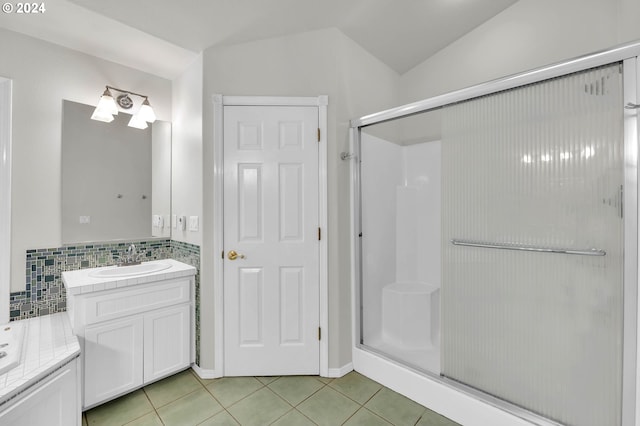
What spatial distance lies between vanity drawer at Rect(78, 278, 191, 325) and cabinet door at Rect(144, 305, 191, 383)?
0.23 feet

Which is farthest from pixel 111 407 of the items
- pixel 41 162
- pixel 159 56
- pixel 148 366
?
pixel 159 56

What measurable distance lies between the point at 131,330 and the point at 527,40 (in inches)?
142

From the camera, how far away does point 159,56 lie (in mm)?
2316

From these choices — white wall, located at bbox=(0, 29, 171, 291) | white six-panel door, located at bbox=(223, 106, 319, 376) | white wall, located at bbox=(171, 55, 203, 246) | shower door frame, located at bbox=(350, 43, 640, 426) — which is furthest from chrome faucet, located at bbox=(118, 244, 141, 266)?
shower door frame, located at bbox=(350, 43, 640, 426)

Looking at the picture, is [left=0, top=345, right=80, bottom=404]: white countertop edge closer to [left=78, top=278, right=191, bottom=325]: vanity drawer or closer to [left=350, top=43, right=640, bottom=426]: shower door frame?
[left=78, top=278, right=191, bottom=325]: vanity drawer

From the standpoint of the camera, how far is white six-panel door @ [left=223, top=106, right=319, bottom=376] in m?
2.19

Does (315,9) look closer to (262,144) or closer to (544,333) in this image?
(262,144)

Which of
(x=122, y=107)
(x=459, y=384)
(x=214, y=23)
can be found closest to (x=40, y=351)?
(x=122, y=107)

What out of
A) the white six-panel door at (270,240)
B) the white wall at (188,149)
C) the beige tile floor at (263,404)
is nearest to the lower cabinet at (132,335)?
the beige tile floor at (263,404)

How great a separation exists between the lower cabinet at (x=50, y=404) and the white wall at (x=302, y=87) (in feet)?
2.56

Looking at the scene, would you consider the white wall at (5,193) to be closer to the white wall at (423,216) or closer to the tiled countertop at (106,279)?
the tiled countertop at (106,279)

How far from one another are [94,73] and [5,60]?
48cm

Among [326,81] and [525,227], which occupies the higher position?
[326,81]

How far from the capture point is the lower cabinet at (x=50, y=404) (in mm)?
1227
